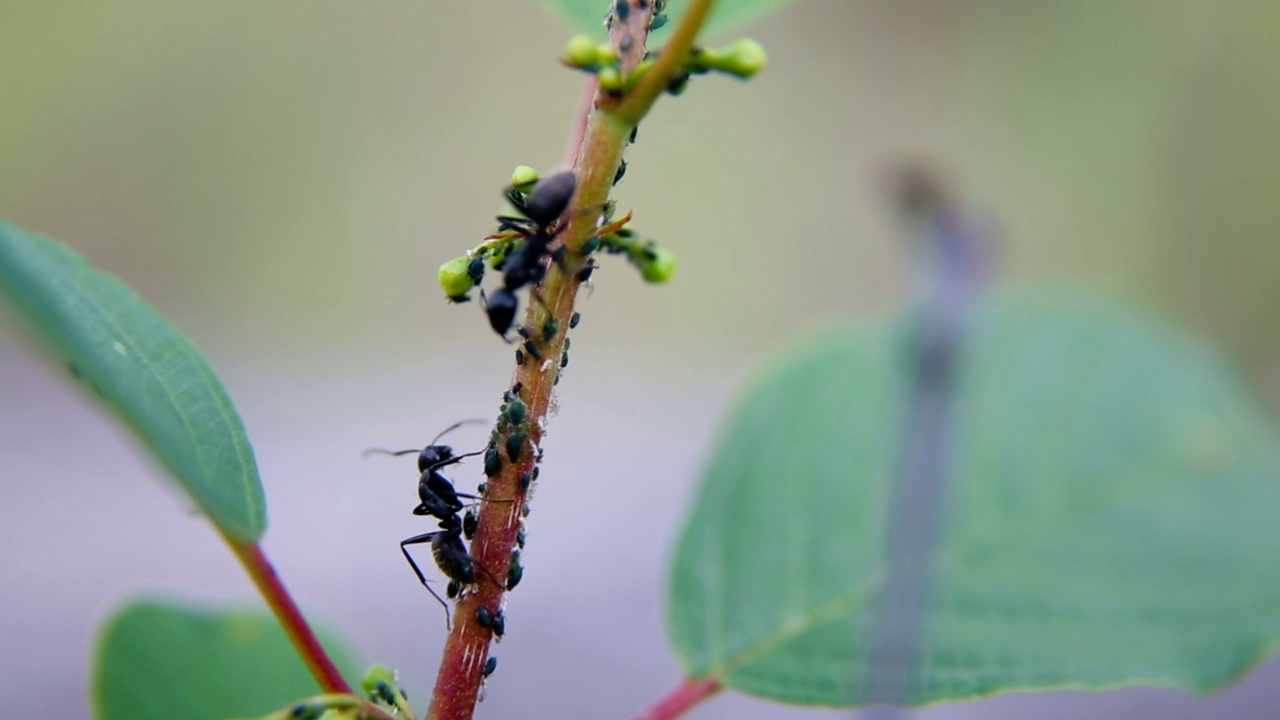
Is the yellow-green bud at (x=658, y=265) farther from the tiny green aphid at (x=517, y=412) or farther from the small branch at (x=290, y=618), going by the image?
the small branch at (x=290, y=618)

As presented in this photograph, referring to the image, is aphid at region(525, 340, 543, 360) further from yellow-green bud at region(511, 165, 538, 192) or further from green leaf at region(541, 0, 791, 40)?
green leaf at region(541, 0, 791, 40)

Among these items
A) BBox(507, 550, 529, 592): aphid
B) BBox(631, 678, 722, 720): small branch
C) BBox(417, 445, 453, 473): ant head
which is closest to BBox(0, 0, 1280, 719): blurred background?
BBox(417, 445, 453, 473): ant head

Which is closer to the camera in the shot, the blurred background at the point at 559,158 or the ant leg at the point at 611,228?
the ant leg at the point at 611,228

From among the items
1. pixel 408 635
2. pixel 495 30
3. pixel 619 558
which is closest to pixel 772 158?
pixel 495 30

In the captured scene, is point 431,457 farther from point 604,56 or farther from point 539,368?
point 604,56

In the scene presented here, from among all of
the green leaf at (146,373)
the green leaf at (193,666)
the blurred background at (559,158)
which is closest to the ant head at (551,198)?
the green leaf at (146,373)
